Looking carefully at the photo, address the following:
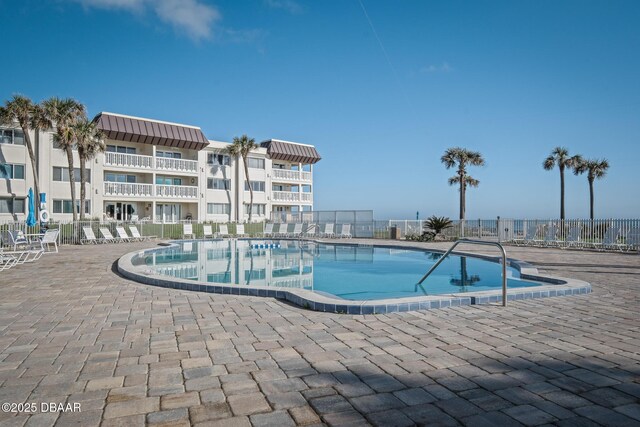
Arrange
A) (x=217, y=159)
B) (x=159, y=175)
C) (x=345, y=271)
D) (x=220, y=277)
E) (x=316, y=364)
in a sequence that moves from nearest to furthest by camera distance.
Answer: (x=316, y=364), (x=220, y=277), (x=345, y=271), (x=159, y=175), (x=217, y=159)

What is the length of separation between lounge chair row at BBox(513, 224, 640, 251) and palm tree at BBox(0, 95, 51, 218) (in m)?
27.1

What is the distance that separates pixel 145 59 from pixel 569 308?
18351mm

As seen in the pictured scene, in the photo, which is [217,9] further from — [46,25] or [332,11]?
[46,25]

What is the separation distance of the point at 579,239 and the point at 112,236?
22.0 m

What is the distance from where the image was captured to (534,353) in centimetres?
372

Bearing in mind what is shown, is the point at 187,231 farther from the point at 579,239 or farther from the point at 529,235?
the point at 579,239

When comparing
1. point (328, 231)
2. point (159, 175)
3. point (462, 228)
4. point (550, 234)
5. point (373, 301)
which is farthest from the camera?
point (159, 175)

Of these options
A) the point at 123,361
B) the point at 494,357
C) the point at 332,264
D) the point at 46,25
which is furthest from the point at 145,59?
the point at 494,357

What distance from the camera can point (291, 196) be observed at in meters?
40.9

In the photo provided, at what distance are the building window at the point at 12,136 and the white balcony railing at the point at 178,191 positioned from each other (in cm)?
892

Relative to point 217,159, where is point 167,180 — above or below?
below

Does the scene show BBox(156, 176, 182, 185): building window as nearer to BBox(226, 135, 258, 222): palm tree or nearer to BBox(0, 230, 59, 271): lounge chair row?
BBox(226, 135, 258, 222): palm tree

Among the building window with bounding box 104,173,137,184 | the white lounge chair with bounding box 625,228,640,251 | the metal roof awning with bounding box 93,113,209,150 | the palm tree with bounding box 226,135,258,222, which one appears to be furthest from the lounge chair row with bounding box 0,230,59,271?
the palm tree with bounding box 226,135,258,222

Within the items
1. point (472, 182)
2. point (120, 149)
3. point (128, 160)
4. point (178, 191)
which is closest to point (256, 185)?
point (178, 191)
